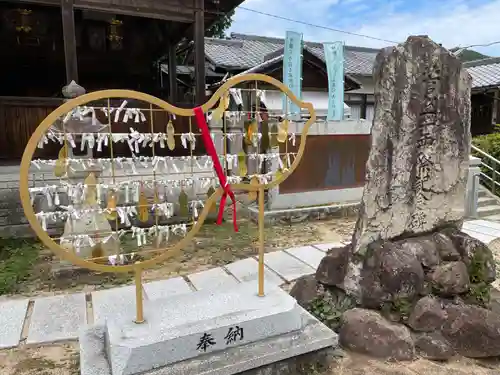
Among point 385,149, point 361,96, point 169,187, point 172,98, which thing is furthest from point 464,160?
point 361,96

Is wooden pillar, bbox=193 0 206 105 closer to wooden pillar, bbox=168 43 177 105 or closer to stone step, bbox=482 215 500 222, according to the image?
wooden pillar, bbox=168 43 177 105

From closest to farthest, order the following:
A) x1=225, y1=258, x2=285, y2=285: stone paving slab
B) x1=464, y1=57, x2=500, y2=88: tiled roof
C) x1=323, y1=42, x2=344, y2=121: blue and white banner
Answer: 1. x1=225, y1=258, x2=285, y2=285: stone paving slab
2. x1=323, y1=42, x2=344, y2=121: blue and white banner
3. x1=464, y1=57, x2=500, y2=88: tiled roof

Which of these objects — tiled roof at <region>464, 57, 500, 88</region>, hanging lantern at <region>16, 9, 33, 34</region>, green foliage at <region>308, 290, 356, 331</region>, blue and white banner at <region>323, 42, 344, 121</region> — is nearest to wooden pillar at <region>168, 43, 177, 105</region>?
hanging lantern at <region>16, 9, 33, 34</region>

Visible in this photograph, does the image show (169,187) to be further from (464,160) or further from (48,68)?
(48,68)

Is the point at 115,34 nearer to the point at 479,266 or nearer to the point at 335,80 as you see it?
the point at 335,80

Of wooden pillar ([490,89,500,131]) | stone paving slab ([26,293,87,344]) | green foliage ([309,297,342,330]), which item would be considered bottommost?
stone paving slab ([26,293,87,344])

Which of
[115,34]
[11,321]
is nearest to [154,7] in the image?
[115,34]

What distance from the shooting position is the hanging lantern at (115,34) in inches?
385

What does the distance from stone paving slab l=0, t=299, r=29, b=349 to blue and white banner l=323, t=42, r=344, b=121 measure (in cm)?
733

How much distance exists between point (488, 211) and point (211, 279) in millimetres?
7194

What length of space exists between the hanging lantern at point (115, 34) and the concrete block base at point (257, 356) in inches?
353

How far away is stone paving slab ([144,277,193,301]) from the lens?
178 inches

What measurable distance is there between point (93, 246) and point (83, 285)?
2.65 metres

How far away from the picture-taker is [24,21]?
8.97 m
